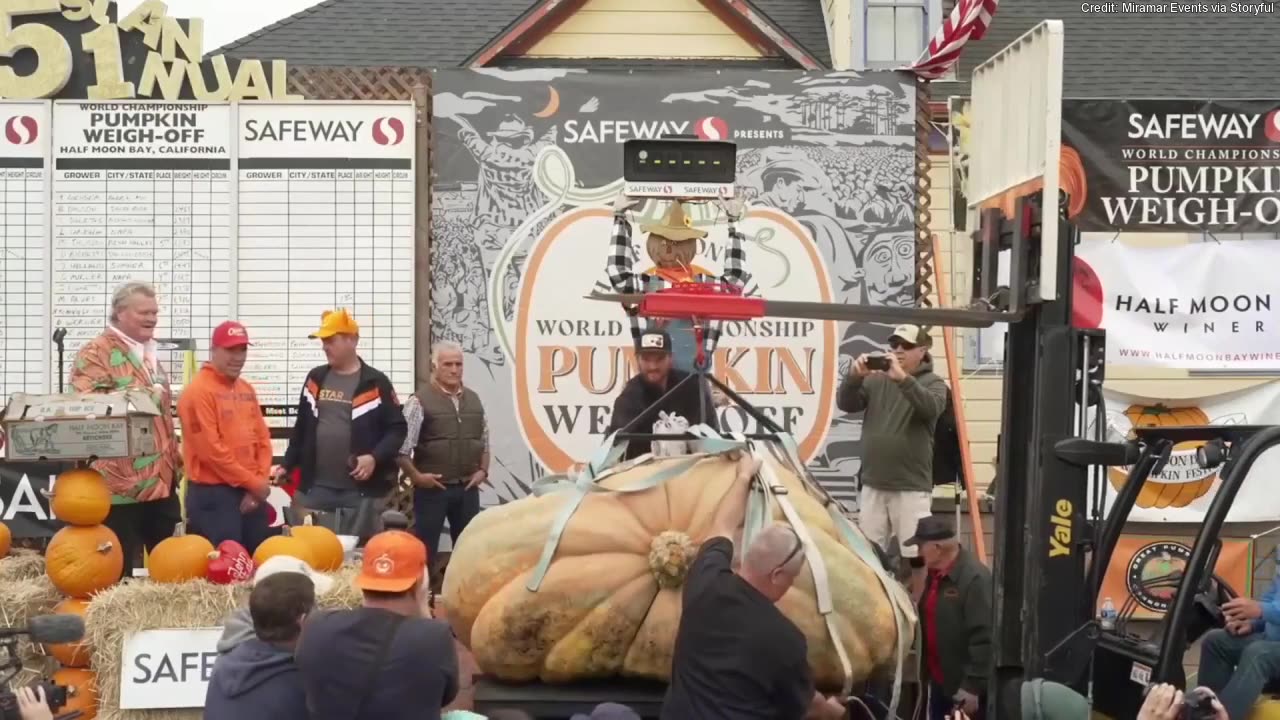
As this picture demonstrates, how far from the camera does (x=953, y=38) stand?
1098 cm

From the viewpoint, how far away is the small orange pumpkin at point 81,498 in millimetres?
7938

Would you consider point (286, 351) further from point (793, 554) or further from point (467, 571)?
point (793, 554)

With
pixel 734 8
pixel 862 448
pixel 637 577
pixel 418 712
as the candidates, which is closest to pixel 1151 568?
pixel 862 448

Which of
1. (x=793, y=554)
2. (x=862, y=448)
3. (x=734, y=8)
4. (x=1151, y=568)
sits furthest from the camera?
(x=734, y=8)

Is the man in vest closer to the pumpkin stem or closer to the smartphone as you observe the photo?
the smartphone

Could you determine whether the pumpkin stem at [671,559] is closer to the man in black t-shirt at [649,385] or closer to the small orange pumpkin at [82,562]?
the man in black t-shirt at [649,385]

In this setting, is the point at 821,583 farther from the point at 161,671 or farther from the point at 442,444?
the point at 442,444

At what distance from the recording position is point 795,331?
1102cm

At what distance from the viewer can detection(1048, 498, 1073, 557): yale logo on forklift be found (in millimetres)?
5969

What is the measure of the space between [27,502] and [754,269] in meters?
4.95

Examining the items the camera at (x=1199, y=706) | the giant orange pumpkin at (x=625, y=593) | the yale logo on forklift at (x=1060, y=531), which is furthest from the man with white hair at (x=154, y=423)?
the camera at (x=1199, y=706)

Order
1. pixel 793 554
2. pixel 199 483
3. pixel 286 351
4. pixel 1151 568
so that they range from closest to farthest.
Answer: pixel 793 554 < pixel 199 483 < pixel 286 351 < pixel 1151 568

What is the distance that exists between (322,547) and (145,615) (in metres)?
0.97

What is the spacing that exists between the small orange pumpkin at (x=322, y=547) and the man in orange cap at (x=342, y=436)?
4.74 feet
